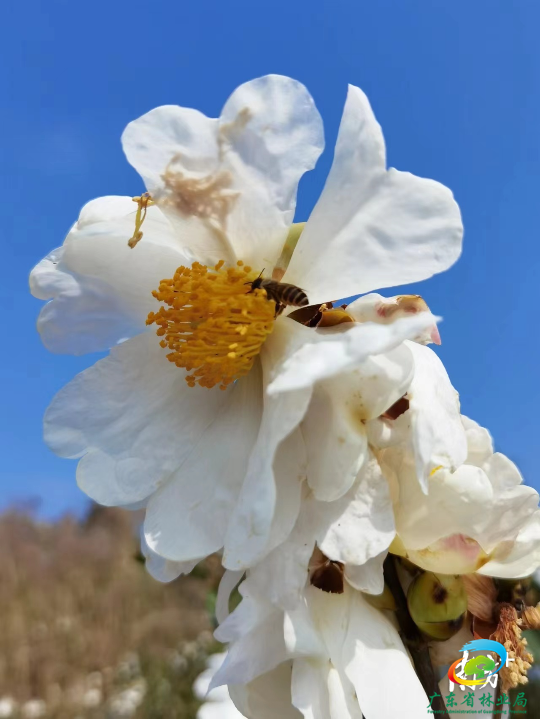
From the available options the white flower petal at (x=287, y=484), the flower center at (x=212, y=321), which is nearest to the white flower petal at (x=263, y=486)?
the white flower petal at (x=287, y=484)

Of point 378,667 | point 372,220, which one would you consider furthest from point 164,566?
point 372,220

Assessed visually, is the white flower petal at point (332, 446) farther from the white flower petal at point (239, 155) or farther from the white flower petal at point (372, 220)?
the white flower petal at point (239, 155)

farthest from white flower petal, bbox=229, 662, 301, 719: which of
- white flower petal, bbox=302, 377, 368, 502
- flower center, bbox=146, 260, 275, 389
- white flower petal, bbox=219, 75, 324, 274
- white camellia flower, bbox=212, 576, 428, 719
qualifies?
white flower petal, bbox=219, 75, 324, 274

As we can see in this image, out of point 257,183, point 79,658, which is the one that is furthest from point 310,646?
point 79,658

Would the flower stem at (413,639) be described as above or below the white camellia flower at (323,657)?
below

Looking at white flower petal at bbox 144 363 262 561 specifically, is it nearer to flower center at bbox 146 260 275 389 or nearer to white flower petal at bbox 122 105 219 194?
flower center at bbox 146 260 275 389

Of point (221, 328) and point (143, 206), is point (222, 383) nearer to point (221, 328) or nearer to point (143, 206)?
point (221, 328)

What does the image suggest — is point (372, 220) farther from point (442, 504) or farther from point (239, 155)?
point (442, 504)

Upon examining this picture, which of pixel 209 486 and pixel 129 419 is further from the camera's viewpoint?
pixel 129 419
